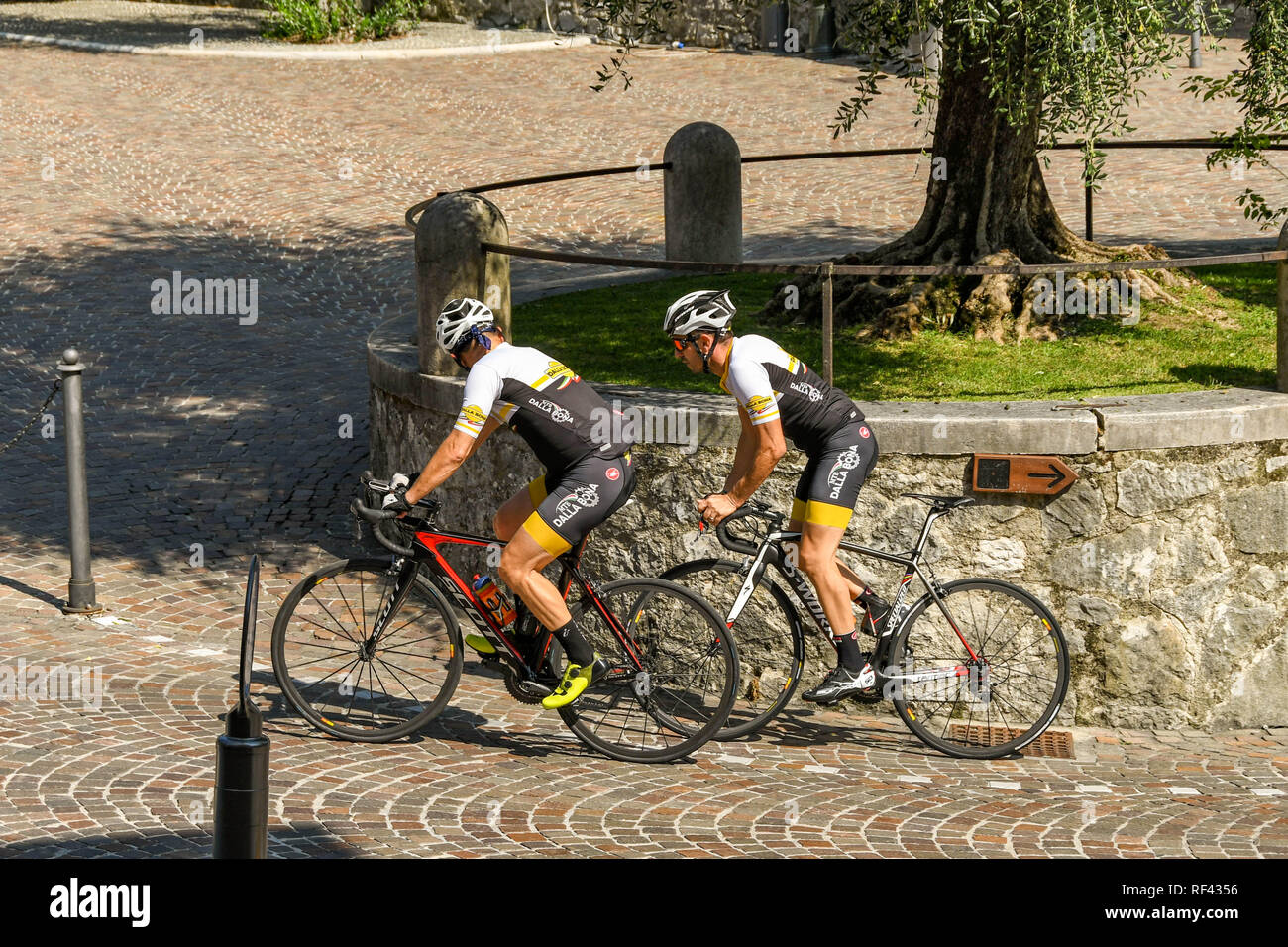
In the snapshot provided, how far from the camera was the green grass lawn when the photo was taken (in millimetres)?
8820

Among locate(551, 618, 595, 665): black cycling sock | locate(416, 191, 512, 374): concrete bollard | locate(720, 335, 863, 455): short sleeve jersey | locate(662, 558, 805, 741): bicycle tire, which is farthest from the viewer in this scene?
locate(416, 191, 512, 374): concrete bollard

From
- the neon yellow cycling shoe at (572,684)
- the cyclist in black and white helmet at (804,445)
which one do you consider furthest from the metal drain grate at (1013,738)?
the neon yellow cycling shoe at (572,684)

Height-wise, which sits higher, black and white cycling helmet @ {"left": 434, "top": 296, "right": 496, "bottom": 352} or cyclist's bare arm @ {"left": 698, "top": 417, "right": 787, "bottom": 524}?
black and white cycling helmet @ {"left": 434, "top": 296, "right": 496, "bottom": 352}

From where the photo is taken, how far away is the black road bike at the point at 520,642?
7.19 m

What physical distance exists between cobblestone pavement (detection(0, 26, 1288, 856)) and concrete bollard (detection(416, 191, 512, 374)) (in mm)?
1558

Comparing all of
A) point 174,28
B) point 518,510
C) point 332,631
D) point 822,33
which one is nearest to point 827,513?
point 518,510

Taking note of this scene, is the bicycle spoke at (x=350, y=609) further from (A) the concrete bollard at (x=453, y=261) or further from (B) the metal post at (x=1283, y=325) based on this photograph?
(B) the metal post at (x=1283, y=325)

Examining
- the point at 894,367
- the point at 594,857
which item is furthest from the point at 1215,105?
the point at 594,857

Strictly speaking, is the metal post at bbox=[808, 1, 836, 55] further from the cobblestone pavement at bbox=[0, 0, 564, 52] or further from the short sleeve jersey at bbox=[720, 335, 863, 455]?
the short sleeve jersey at bbox=[720, 335, 863, 455]

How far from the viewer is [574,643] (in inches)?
281

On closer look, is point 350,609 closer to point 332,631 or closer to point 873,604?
point 332,631

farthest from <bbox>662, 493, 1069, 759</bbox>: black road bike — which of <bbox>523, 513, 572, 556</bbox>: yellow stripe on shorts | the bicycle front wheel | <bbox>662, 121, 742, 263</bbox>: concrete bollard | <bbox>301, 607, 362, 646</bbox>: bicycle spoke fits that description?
<bbox>662, 121, 742, 263</bbox>: concrete bollard

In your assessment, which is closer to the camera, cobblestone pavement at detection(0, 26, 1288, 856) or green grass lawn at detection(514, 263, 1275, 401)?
cobblestone pavement at detection(0, 26, 1288, 856)

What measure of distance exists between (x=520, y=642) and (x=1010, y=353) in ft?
12.4
